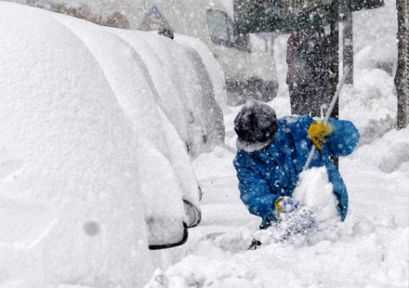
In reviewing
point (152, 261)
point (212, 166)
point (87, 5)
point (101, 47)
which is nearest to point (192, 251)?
point (152, 261)

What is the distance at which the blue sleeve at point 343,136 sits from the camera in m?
3.56

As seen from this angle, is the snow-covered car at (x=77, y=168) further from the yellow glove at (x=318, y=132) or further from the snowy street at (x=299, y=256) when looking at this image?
the yellow glove at (x=318, y=132)

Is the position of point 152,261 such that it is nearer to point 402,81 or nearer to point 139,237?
point 139,237

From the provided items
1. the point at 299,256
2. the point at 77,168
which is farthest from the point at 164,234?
the point at 299,256

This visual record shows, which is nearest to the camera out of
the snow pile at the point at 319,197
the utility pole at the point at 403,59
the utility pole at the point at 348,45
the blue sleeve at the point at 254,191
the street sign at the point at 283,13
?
the snow pile at the point at 319,197

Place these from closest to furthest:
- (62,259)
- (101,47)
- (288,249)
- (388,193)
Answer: (62,259)
(288,249)
(101,47)
(388,193)

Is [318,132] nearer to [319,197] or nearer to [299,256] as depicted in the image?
[319,197]

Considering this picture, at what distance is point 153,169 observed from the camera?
95.7 inches

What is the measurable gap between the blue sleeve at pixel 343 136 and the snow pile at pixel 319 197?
54 cm

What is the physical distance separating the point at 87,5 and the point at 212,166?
706 centimetres

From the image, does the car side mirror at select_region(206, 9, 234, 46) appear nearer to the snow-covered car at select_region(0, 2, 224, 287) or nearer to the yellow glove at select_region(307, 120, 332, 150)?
the yellow glove at select_region(307, 120, 332, 150)

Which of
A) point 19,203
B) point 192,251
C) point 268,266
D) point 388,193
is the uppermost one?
point 19,203

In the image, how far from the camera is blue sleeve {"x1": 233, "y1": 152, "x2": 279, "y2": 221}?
345cm

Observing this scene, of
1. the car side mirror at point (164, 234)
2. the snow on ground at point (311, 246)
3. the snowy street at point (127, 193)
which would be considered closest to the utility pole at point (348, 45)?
the snow on ground at point (311, 246)
